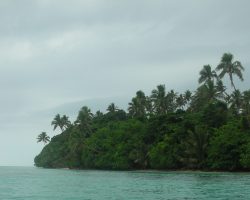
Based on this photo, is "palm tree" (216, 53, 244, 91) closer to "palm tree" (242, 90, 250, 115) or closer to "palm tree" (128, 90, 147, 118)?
"palm tree" (242, 90, 250, 115)

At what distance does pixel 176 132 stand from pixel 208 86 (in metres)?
9.60

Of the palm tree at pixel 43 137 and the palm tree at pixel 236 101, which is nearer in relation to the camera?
the palm tree at pixel 236 101

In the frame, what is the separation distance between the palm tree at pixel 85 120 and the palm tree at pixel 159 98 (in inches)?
572

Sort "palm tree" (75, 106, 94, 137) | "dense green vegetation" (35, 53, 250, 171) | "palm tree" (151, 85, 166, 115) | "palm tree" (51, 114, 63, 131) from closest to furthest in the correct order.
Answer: "dense green vegetation" (35, 53, 250, 171) < "palm tree" (151, 85, 166, 115) < "palm tree" (75, 106, 94, 137) < "palm tree" (51, 114, 63, 131)

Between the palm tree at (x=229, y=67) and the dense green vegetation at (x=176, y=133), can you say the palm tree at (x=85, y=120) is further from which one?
the palm tree at (x=229, y=67)

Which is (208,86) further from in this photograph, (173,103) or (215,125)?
(173,103)

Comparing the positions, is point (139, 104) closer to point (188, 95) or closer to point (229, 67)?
point (188, 95)

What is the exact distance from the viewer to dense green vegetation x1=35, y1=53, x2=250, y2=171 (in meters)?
63.3

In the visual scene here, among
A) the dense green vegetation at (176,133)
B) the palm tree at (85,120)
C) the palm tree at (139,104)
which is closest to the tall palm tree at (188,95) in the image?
the dense green vegetation at (176,133)

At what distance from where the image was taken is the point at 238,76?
6856cm

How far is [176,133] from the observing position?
71062 mm

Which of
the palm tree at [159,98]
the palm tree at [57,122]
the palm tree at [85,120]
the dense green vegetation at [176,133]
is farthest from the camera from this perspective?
the palm tree at [57,122]

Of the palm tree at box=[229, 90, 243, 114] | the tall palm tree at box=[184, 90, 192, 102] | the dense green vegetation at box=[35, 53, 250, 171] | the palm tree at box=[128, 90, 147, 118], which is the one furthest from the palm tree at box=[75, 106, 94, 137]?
the palm tree at box=[229, 90, 243, 114]

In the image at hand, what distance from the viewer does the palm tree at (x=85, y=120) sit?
305ft
